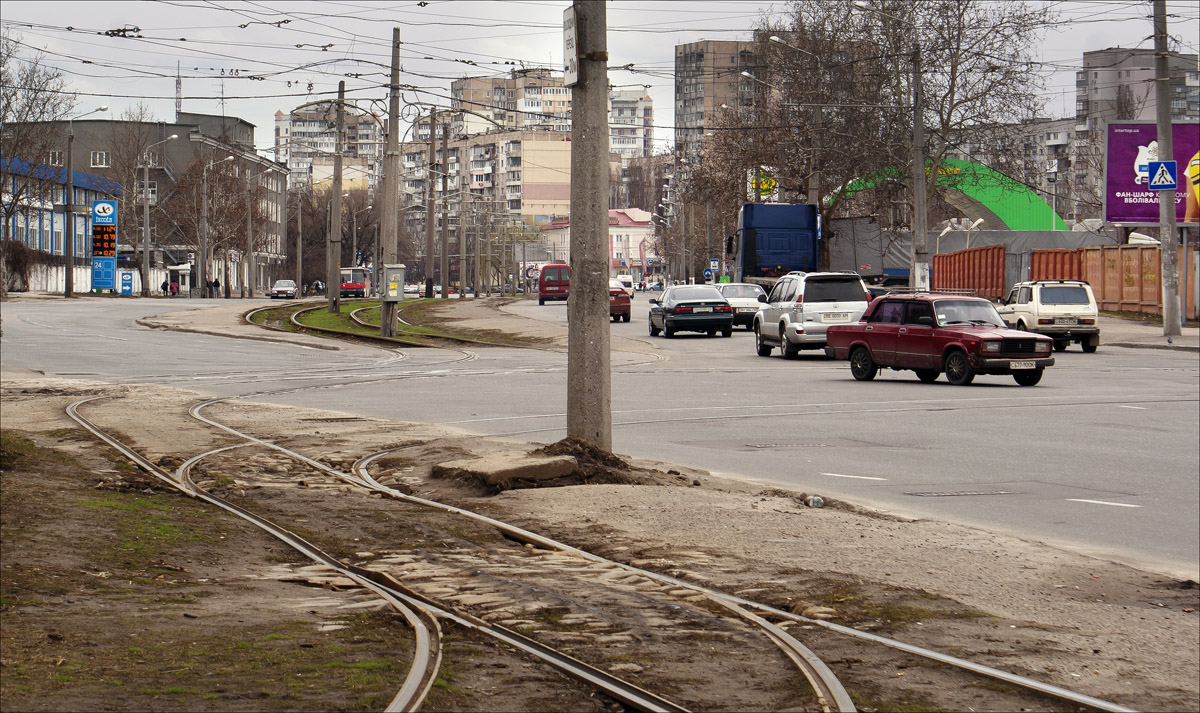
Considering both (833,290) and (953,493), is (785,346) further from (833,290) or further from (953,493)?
(953,493)

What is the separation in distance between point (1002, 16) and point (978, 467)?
44047 mm

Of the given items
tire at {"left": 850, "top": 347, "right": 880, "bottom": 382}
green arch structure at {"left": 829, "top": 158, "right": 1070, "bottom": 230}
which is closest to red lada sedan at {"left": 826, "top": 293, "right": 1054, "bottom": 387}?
tire at {"left": 850, "top": 347, "right": 880, "bottom": 382}

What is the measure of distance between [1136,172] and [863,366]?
95.1 ft

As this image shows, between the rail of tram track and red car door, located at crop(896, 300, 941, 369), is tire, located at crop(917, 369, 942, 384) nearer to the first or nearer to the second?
red car door, located at crop(896, 300, 941, 369)

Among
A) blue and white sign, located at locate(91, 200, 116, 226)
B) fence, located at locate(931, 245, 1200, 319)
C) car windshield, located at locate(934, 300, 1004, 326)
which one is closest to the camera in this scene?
car windshield, located at locate(934, 300, 1004, 326)

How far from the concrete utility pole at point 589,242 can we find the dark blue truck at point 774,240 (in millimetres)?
33666

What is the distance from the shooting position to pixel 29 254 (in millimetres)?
78375

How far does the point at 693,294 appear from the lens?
40781mm

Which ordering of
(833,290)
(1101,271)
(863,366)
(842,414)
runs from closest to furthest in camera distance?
(842,414)
(863,366)
(833,290)
(1101,271)

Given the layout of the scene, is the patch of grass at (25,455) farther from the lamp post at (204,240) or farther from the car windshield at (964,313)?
the lamp post at (204,240)

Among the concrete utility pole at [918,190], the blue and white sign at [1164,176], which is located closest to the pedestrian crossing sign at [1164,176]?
the blue and white sign at [1164,176]

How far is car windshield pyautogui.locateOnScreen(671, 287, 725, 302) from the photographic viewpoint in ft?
133

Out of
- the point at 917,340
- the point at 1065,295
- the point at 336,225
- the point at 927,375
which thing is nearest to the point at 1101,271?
the point at 1065,295

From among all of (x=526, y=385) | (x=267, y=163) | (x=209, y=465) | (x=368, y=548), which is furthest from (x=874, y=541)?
(x=267, y=163)
